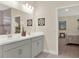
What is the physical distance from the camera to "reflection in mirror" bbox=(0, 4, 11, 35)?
282 centimetres

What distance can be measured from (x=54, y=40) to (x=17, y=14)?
6.08ft

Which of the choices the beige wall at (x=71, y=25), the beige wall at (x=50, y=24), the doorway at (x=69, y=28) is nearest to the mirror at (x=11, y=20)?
the beige wall at (x=50, y=24)

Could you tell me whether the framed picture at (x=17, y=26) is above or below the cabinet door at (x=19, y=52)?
above

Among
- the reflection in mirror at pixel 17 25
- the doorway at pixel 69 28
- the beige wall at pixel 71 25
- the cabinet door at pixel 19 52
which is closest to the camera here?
the cabinet door at pixel 19 52

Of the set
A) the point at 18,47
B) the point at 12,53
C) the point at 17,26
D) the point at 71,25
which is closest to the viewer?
the point at 12,53

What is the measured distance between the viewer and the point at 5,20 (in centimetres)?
296

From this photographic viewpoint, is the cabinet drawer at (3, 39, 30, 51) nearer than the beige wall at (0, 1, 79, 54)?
Yes

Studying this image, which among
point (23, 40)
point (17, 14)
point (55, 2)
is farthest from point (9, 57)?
point (55, 2)

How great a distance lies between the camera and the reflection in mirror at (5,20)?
282cm

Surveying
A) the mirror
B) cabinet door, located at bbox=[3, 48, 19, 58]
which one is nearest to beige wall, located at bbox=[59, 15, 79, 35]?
the mirror

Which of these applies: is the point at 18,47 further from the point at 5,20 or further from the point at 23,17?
the point at 23,17

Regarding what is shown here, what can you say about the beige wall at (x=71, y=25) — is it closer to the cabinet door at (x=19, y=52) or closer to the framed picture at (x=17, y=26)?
the framed picture at (x=17, y=26)

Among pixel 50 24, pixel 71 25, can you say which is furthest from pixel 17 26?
pixel 71 25

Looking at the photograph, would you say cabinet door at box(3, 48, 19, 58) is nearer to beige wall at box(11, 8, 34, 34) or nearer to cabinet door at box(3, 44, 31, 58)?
cabinet door at box(3, 44, 31, 58)
